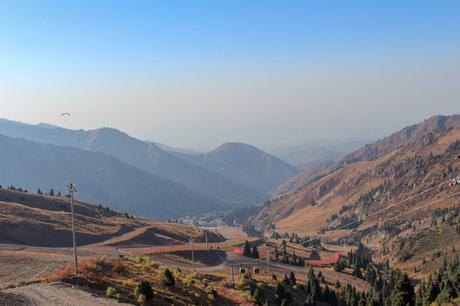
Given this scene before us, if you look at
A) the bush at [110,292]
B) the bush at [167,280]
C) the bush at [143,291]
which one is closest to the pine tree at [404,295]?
the bush at [167,280]

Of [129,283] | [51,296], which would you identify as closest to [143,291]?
[129,283]

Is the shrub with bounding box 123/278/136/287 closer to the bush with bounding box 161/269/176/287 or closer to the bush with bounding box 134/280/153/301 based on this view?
the bush with bounding box 134/280/153/301

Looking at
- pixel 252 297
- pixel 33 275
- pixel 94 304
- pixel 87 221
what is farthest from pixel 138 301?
pixel 87 221

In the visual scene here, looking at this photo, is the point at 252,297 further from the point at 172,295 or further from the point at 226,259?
the point at 226,259

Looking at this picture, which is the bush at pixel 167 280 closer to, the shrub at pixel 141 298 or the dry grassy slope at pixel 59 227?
the shrub at pixel 141 298

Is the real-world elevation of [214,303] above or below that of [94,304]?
below

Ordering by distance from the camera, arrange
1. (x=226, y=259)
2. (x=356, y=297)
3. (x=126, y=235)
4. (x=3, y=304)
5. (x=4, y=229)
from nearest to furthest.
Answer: (x=3, y=304) → (x=356, y=297) → (x=4, y=229) → (x=226, y=259) → (x=126, y=235)
